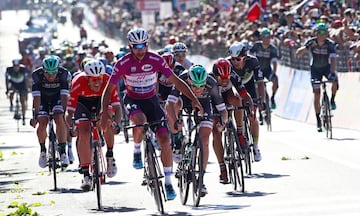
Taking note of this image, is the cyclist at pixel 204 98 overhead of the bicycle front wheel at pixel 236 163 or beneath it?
overhead

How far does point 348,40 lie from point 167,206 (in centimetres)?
1331

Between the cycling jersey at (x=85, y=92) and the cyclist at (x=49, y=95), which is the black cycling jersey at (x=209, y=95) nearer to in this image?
the cycling jersey at (x=85, y=92)

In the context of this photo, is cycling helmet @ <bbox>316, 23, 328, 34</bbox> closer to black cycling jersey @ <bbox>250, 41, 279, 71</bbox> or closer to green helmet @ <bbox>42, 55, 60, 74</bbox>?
black cycling jersey @ <bbox>250, 41, 279, 71</bbox>

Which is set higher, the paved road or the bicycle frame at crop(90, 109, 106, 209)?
the bicycle frame at crop(90, 109, 106, 209)

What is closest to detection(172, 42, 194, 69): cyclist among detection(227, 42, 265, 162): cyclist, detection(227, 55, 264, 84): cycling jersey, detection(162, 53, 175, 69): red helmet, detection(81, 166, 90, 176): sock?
detection(162, 53, 175, 69): red helmet

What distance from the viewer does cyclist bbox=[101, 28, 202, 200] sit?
1541 cm

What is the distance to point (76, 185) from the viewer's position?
1939 cm

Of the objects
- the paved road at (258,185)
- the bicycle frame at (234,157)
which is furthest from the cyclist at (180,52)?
the bicycle frame at (234,157)

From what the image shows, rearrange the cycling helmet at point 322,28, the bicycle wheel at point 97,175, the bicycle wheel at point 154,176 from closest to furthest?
the bicycle wheel at point 154,176 → the bicycle wheel at point 97,175 → the cycling helmet at point 322,28

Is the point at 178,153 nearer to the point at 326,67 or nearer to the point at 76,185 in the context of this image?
the point at 76,185

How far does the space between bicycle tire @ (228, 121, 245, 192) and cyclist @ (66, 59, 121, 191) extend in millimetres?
1453

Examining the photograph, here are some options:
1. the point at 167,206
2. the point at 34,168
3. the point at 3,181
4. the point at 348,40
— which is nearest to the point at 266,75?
the point at 348,40

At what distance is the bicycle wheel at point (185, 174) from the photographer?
1560 cm

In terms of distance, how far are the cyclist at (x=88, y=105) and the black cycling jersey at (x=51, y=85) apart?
270 centimetres
